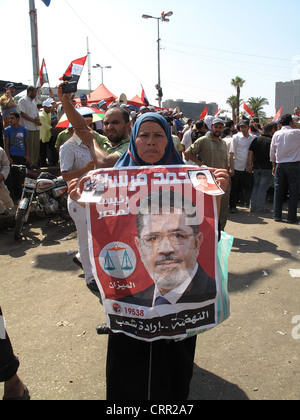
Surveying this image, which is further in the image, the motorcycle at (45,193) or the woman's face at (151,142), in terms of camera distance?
the motorcycle at (45,193)

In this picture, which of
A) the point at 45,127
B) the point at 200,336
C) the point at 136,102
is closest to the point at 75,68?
the point at 200,336

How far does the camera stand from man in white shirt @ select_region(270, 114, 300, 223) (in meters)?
7.13

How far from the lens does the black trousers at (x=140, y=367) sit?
6.38 ft

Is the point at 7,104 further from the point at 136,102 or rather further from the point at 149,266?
the point at 149,266

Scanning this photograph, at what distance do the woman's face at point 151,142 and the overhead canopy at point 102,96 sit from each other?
13.0 m

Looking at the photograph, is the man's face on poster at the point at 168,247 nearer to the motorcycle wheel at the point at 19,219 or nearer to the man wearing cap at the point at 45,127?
the motorcycle wheel at the point at 19,219

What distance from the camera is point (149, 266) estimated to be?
1797mm

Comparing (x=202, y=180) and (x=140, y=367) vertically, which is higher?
(x=202, y=180)

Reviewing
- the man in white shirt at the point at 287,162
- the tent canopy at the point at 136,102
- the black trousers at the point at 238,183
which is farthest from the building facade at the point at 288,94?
the man in white shirt at the point at 287,162

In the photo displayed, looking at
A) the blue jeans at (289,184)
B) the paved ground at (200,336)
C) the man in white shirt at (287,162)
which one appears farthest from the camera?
the blue jeans at (289,184)

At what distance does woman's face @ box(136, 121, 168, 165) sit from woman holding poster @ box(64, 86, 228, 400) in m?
0.16

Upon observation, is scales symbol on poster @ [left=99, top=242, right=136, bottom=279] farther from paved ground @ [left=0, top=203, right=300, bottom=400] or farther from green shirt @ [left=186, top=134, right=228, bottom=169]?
green shirt @ [left=186, top=134, right=228, bottom=169]

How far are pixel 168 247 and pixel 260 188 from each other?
23.1ft
